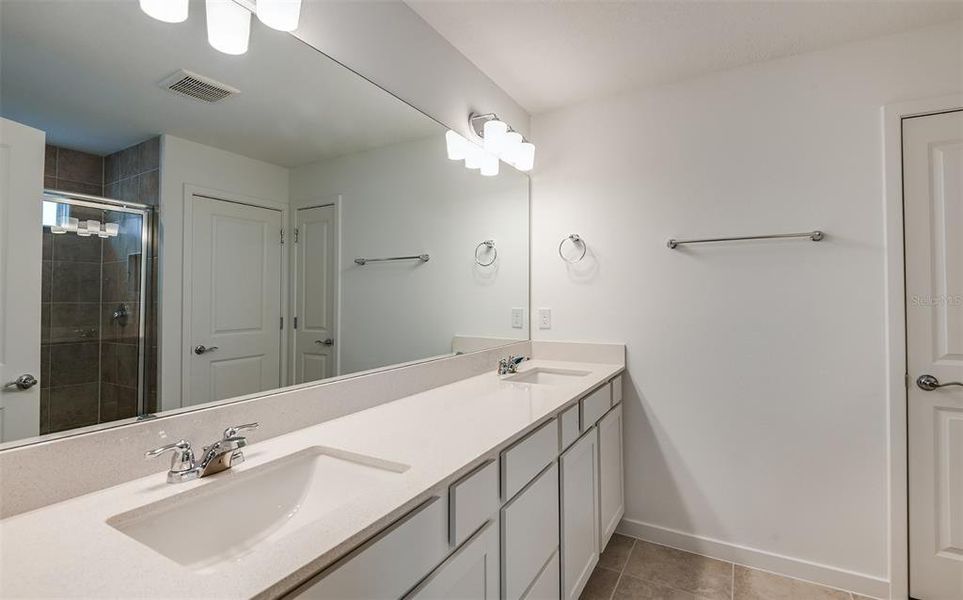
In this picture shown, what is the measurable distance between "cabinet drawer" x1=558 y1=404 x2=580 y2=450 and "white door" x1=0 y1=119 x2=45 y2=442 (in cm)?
136

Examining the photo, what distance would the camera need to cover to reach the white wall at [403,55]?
1398 millimetres

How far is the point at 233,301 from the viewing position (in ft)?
3.83

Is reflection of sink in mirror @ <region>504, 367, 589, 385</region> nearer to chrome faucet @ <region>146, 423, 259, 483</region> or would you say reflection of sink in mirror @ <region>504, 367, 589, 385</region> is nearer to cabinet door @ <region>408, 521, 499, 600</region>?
cabinet door @ <region>408, 521, 499, 600</region>

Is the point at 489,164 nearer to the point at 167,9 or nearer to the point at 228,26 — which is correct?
the point at 228,26

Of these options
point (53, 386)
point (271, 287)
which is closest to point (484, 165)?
point (271, 287)

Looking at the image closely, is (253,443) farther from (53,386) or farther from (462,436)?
(462,436)

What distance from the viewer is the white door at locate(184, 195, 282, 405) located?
108 cm

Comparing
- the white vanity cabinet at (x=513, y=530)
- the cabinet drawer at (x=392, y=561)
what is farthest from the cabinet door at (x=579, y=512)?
the cabinet drawer at (x=392, y=561)

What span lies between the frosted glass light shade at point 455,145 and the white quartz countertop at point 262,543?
1.24m

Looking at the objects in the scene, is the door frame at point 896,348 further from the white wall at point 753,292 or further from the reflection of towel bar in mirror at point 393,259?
the reflection of towel bar in mirror at point 393,259

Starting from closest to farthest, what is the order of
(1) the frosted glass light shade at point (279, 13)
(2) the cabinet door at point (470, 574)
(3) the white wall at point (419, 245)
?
(2) the cabinet door at point (470, 574)
(1) the frosted glass light shade at point (279, 13)
(3) the white wall at point (419, 245)

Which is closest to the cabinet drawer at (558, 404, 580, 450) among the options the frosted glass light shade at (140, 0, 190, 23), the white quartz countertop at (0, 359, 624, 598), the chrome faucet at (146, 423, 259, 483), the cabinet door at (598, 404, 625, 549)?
the white quartz countertop at (0, 359, 624, 598)

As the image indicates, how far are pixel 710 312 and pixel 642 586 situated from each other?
1.29 m

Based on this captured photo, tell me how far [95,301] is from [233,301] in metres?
0.30
